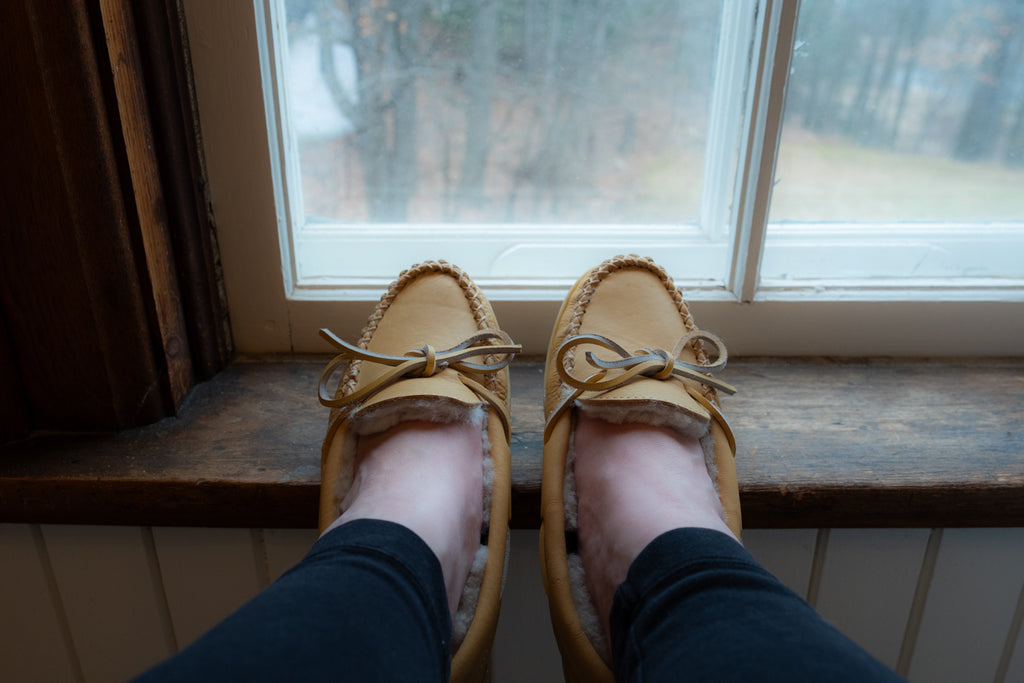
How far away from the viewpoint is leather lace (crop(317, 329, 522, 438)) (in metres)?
0.54

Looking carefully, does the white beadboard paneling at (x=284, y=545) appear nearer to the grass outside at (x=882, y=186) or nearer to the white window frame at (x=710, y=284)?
the white window frame at (x=710, y=284)

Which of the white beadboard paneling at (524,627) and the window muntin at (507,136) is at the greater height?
the window muntin at (507,136)

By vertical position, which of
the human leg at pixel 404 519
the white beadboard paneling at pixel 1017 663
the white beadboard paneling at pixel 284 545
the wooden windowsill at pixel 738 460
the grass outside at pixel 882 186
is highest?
the grass outside at pixel 882 186

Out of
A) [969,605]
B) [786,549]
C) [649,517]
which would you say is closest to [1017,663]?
[969,605]

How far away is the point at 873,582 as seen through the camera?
0.58 m

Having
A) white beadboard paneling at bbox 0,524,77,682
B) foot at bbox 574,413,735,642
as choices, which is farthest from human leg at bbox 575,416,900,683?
white beadboard paneling at bbox 0,524,77,682

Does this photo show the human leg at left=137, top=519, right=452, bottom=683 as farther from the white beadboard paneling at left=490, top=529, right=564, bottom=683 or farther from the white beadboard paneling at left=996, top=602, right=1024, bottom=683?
the white beadboard paneling at left=996, top=602, right=1024, bottom=683

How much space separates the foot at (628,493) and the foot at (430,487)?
9 cm

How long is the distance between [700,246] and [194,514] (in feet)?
1.93

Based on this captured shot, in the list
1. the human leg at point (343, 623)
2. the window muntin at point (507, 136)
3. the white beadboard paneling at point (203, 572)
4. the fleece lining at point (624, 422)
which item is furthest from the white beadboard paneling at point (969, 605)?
the white beadboard paneling at point (203, 572)

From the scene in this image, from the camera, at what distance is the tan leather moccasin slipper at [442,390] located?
0.49 metres

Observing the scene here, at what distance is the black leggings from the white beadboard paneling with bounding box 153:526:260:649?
20 cm

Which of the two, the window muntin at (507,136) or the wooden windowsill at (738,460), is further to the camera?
the window muntin at (507,136)

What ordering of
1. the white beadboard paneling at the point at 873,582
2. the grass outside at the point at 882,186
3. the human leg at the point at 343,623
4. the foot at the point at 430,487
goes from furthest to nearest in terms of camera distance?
the grass outside at the point at 882,186 → the white beadboard paneling at the point at 873,582 → the foot at the point at 430,487 → the human leg at the point at 343,623
